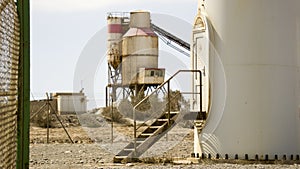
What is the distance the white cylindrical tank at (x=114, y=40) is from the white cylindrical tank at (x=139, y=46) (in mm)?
662

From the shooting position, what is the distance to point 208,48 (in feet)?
46.4

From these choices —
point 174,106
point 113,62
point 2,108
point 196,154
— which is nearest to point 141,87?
point 113,62

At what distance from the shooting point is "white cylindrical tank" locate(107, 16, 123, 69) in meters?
40.9

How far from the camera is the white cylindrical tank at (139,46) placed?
3938cm

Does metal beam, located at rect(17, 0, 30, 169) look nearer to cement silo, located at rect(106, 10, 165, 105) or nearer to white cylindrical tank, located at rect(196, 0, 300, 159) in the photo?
white cylindrical tank, located at rect(196, 0, 300, 159)

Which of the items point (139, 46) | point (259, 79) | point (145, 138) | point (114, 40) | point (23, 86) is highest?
point (114, 40)

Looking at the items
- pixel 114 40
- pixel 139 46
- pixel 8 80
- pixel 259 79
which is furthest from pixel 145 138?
pixel 114 40

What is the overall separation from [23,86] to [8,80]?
75cm

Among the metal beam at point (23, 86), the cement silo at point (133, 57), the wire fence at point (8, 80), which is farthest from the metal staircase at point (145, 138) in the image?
the cement silo at point (133, 57)

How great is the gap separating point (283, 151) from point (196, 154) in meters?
2.03

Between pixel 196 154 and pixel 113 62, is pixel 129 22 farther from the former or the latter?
pixel 196 154

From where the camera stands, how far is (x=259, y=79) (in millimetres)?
13445

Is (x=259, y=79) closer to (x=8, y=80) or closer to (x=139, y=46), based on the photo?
(x=8, y=80)

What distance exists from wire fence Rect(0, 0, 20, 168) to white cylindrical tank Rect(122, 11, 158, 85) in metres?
34.1
